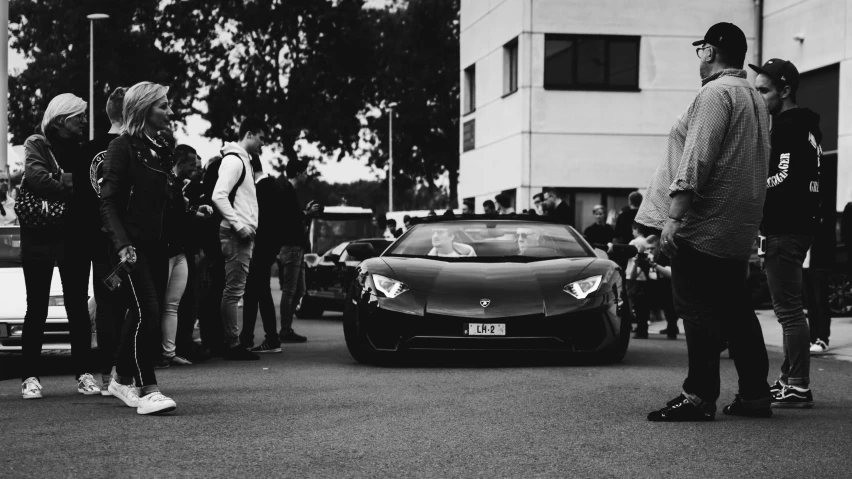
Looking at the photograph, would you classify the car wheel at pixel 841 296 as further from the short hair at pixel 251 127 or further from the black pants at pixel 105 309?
the black pants at pixel 105 309

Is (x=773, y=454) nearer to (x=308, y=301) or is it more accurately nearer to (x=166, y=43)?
(x=308, y=301)

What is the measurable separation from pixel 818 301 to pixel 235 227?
17.2 feet

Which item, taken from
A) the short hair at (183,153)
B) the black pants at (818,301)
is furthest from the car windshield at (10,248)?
the black pants at (818,301)

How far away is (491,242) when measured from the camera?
10219 mm

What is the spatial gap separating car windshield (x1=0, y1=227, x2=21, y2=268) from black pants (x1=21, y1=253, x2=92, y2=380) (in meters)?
3.12

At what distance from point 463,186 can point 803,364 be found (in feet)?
81.6

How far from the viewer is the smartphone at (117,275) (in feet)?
21.3

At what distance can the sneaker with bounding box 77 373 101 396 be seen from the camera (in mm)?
7465

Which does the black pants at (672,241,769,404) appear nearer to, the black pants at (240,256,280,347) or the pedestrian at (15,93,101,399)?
the pedestrian at (15,93,101,399)

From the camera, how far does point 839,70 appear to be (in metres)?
21.7

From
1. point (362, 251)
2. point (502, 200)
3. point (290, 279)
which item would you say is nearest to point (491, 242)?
point (362, 251)

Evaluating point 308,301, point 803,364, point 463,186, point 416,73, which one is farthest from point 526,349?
point 416,73

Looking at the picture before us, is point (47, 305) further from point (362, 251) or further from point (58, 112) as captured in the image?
point (362, 251)

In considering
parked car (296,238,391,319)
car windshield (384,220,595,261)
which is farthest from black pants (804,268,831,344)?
parked car (296,238,391,319)
